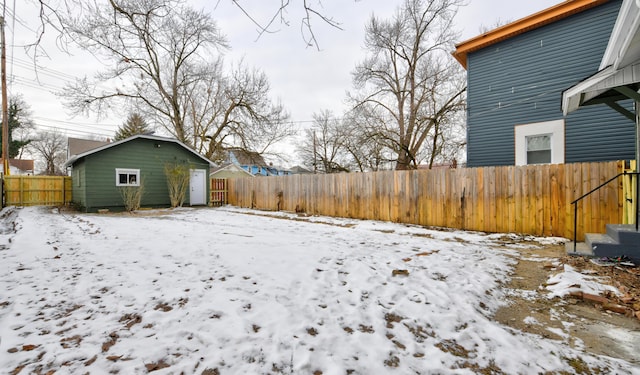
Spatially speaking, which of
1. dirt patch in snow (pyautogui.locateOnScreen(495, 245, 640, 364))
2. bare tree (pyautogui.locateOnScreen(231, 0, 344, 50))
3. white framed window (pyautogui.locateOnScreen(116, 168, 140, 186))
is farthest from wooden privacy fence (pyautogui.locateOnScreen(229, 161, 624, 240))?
white framed window (pyautogui.locateOnScreen(116, 168, 140, 186))

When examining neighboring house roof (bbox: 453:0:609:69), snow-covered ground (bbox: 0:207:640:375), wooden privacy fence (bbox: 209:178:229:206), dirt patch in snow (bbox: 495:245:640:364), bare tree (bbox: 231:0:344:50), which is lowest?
dirt patch in snow (bbox: 495:245:640:364)

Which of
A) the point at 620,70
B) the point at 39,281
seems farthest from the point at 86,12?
the point at 620,70

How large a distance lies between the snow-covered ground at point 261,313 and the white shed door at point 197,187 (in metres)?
10.0

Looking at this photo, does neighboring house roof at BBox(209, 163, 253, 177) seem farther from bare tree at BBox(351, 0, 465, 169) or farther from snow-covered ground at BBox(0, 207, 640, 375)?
snow-covered ground at BBox(0, 207, 640, 375)

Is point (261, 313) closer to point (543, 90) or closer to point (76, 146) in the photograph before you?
point (543, 90)

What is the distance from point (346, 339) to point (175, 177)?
43.2 ft

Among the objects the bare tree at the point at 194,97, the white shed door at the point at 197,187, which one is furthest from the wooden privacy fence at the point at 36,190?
the white shed door at the point at 197,187

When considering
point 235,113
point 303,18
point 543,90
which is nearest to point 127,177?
point 235,113

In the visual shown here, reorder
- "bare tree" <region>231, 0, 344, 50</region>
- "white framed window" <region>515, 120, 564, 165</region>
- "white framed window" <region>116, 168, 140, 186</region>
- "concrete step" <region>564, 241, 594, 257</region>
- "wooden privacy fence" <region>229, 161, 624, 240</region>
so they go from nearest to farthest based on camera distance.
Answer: "bare tree" <region>231, 0, 344, 50</region> → "concrete step" <region>564, 241, 594, 257</region> → "wooden privacy fence" <region>229, 161, 624, 240</region> → "white framed window" <region>515, 120, 564, 165</region> → "white framed window" <region>116, 168, 140, 186</region>

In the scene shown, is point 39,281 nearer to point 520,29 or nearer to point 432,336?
point 432,336

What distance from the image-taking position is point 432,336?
2129mm

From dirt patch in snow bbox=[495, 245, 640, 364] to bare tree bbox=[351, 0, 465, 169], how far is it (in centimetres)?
1158

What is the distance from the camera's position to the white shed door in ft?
46.7

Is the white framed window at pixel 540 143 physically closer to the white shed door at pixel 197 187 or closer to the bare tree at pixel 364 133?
the bare tree at pixel 364 133
